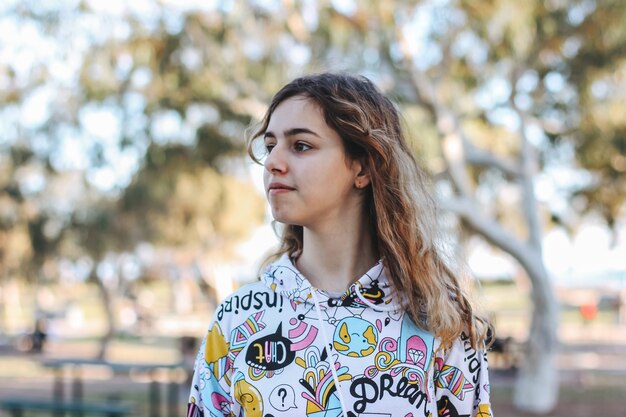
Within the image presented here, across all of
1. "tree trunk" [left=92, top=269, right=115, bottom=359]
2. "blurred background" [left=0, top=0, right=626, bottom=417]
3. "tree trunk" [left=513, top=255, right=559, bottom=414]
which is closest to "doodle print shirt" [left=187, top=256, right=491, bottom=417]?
"blurred background" [left=0, top=0, right=626, bottom=417]

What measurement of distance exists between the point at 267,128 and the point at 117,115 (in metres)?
14.5

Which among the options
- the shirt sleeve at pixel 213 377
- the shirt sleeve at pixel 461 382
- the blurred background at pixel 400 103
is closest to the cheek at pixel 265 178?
the shirt sleeve at pixel 213 377

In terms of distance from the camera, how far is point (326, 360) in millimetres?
1814

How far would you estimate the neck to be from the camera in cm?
197

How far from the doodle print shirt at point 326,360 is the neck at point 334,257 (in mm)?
57

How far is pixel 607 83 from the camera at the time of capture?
13906 millimetres

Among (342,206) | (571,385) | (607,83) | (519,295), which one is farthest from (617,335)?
(519,295)

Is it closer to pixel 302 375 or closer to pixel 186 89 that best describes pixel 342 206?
pixel 302 375

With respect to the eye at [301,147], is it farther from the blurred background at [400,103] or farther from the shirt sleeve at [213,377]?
the blurred background at [400,103]

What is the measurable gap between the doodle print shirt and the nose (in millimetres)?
244

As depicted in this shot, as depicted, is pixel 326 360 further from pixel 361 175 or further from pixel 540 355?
pixel 540 355

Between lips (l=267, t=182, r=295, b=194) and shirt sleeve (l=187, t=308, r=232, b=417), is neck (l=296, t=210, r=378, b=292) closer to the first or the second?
lips (l=267, t=182, r=295, b=194)

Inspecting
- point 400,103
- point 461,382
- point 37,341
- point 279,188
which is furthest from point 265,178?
point 37,341

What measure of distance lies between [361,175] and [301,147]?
0.59ft
